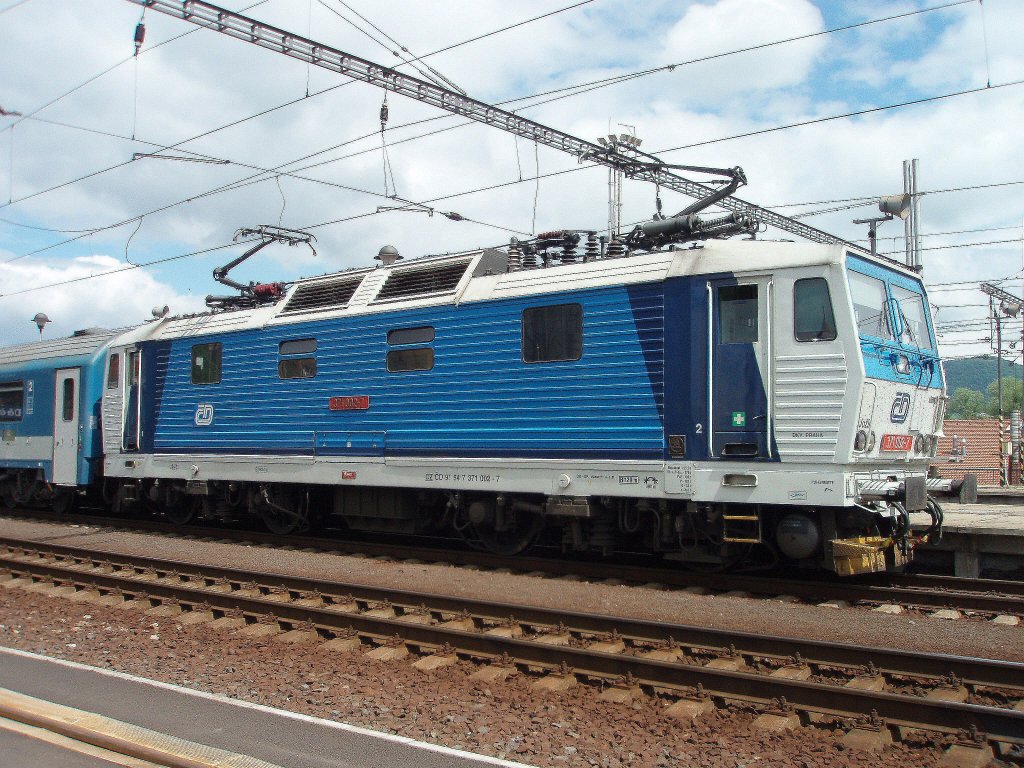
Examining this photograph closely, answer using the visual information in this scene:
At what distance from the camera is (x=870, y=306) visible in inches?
393

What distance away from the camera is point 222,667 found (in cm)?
804

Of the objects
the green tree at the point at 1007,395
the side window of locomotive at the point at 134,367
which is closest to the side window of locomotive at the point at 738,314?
the side window of locomotive at the point at 134,367

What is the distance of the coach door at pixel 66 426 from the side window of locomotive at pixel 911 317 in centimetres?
1583

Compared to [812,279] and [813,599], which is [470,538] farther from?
[812,279]

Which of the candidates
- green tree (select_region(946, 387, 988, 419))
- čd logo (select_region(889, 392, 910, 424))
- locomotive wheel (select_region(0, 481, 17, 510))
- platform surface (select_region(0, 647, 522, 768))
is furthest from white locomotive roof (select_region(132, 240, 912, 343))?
green tree (select_region(946, 387, 988, 419))

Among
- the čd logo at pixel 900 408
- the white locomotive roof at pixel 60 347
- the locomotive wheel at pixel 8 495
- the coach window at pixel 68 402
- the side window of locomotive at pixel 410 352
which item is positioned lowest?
the locomotive wheel at pixel 8 495

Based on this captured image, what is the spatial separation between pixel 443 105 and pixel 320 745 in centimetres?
1040

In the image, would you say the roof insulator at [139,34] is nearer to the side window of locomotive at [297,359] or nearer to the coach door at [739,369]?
the side window of locomotive at [297,359]

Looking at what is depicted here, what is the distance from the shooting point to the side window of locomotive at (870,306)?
9.70 m

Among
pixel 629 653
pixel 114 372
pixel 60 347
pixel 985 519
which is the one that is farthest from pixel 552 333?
pixel 60 347

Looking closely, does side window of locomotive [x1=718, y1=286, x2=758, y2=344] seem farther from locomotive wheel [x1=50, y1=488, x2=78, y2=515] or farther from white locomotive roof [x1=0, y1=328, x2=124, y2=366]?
locomotive wheel [x1=50, y1=488, x2=78, y2=515]

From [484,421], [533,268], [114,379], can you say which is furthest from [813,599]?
[114,379]

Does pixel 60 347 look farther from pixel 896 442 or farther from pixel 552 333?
pixel 896 442

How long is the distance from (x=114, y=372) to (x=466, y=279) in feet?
30.6
